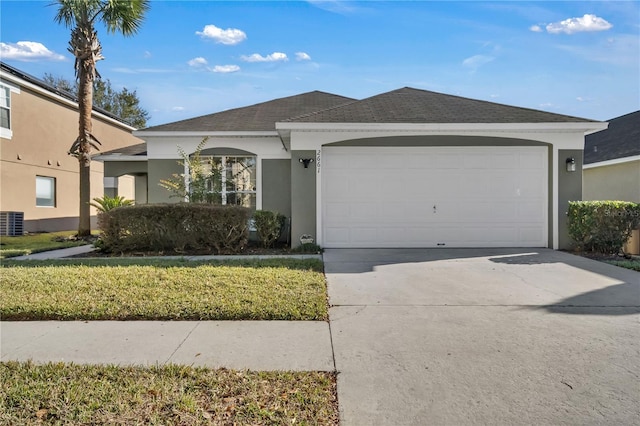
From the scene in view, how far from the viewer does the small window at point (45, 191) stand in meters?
17.1

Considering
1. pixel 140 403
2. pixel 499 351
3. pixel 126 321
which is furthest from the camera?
pixel 126 321

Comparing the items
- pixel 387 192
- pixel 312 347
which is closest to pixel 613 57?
pixel 387 192

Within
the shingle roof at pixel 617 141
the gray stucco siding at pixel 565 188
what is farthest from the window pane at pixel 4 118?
the shingle roof at pixel 617 141

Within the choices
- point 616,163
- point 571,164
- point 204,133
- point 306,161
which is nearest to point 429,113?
point 306,161

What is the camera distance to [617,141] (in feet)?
47.1

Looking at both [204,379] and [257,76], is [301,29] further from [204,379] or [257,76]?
[204,379]

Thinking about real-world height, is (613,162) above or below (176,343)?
above

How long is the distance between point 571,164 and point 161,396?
10.2m

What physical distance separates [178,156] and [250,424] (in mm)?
10356

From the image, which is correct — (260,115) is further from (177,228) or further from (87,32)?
(87,32)

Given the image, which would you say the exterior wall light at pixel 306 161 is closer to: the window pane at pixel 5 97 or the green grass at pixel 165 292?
the green grass at pixel 165 292

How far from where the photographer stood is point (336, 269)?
7.19 m

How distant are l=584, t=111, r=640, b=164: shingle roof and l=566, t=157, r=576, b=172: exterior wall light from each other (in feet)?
15.1

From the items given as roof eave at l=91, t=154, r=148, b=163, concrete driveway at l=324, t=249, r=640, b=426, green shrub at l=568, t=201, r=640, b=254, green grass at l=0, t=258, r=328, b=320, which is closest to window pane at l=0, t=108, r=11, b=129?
roof eave at l=91, t=154, r=148, b=163
